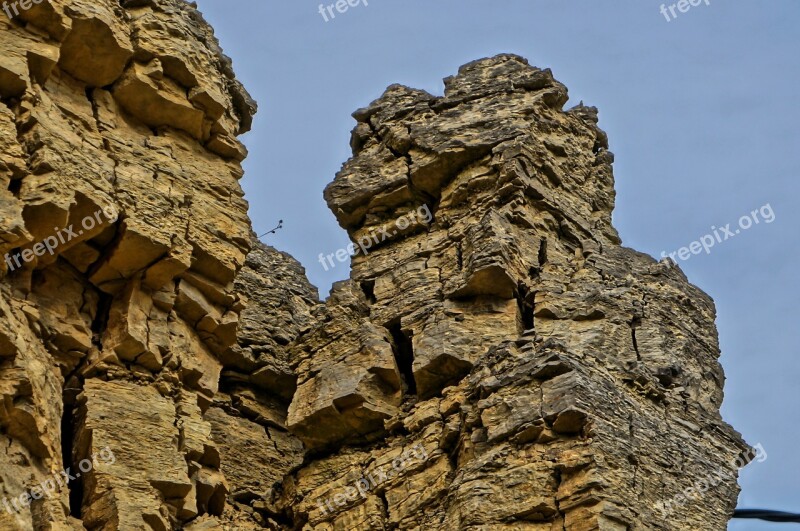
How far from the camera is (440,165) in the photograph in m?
38.4

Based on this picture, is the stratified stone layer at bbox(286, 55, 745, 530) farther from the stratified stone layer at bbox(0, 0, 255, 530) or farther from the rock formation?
the stratified stone layer at bbox(0, 0, 255, 530)

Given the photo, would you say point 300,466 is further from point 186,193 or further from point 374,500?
point 186,193

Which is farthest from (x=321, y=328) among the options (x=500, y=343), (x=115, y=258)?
(x=115, y=258)

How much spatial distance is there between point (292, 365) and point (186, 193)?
6.21 metres

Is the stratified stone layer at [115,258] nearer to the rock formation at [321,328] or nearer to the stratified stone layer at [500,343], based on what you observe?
the rock formation at [321,328]

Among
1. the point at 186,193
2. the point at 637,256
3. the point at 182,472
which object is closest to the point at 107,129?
the point at 186,193

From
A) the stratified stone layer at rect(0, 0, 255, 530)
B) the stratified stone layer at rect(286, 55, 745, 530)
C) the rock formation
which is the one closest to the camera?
the stratified stone layer at rect(0, 0, 255, 530)

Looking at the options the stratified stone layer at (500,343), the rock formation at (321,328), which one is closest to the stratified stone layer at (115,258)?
the rock formation at (321,328)

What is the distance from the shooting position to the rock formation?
89.1 ft

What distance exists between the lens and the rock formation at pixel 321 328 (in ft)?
89.1

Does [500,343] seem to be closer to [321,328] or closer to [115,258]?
[321,328]

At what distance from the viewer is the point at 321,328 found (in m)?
35.6

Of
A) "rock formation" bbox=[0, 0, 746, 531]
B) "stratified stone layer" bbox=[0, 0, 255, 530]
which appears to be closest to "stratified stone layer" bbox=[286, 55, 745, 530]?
"rock formation" bbox=[0, 0, 746, 531]

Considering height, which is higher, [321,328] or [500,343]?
[321,328]
